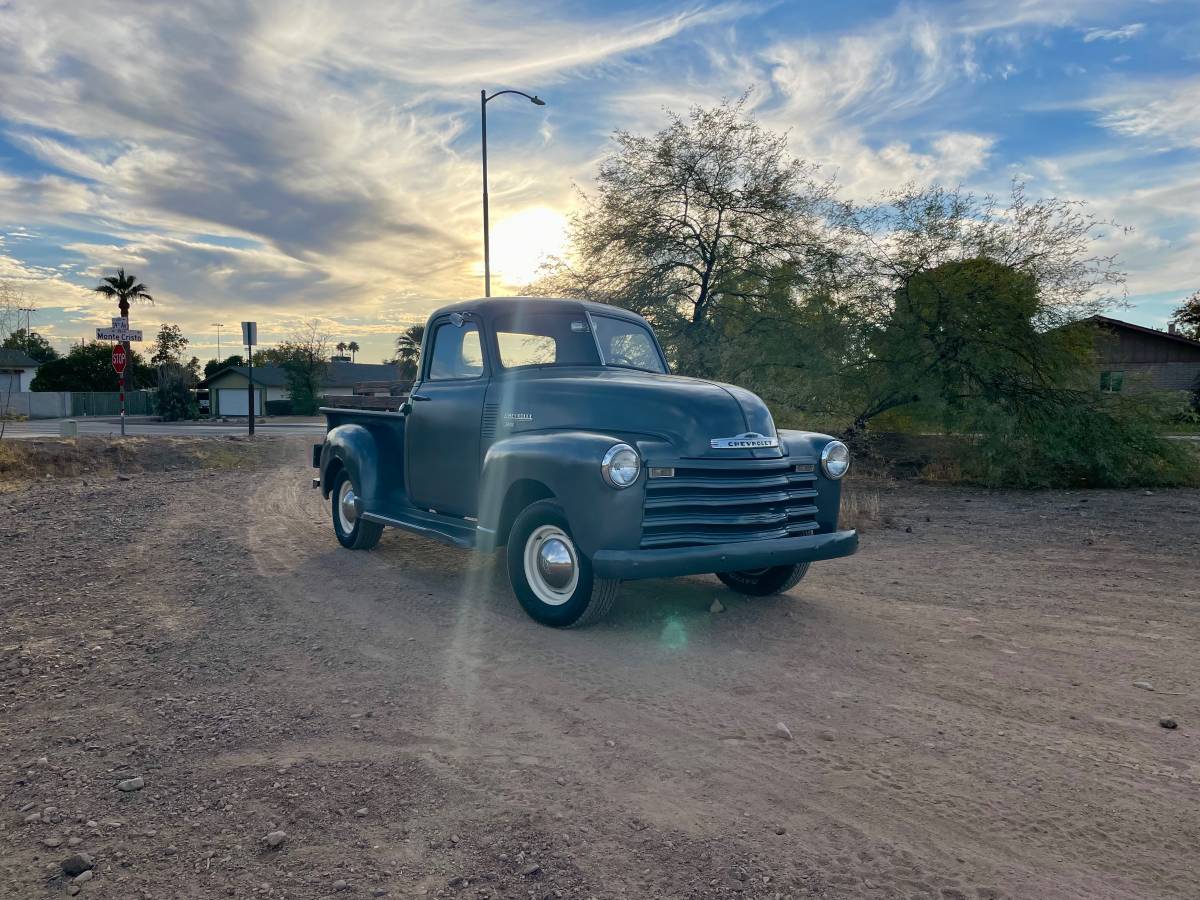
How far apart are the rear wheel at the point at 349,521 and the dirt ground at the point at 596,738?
32.4 inches

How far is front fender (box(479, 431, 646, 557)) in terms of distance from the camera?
4.78 metres

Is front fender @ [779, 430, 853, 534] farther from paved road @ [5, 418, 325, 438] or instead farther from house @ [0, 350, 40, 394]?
house @ [0, 350, 40, 394]

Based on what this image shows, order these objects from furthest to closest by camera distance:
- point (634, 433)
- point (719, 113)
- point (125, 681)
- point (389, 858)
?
point (719, 113) → point (634, 433) → point (125, 681) → point (389, 858)

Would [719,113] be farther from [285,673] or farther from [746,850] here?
[746,850]

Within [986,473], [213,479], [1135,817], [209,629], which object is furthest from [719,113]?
[1135,817]

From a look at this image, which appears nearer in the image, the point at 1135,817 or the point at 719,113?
the point at 1135,817

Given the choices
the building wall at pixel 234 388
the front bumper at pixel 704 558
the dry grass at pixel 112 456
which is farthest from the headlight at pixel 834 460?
the building wall at pixel 234 388

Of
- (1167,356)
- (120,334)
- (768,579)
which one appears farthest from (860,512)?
(1167,356)

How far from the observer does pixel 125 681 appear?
4383 mm

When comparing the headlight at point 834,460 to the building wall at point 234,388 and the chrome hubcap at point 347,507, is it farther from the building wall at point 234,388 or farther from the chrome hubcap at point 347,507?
the building wall at point 234,388

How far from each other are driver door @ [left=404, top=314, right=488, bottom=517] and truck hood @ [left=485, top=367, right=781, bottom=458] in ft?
1.42

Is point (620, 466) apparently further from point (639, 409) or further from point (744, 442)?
point (744, 442)

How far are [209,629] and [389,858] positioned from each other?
A: 328 centimetres

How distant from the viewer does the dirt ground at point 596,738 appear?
267cm
